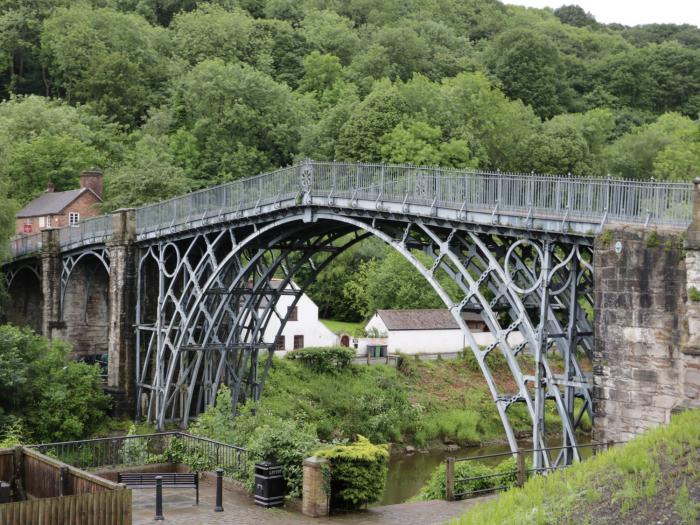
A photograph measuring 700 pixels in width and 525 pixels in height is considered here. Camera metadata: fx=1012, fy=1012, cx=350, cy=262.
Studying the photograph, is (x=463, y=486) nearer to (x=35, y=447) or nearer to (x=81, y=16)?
(x=35, y=447)

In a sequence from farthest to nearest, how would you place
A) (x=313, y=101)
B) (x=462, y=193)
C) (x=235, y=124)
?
(x=313, y=101), (x=235, y=124), (x=462, y=193)

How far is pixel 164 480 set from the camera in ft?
76.3

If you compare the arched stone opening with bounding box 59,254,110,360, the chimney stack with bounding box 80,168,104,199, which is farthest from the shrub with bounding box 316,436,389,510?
the chimney stack with bounding box 80,168,104,199

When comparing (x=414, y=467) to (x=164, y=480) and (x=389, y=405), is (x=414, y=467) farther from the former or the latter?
(x=164, y=480)

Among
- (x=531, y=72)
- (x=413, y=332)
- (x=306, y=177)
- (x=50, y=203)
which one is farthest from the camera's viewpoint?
(x=531, y=72)

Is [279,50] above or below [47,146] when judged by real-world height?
above

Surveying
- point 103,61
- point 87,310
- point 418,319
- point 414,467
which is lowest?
point 414,467

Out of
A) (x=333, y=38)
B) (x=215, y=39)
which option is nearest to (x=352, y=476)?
(x=215, y=39)

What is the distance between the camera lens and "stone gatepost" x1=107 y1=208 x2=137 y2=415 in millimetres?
43812

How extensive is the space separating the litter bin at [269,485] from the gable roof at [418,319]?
4077 centimetres

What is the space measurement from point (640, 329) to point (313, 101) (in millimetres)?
71490

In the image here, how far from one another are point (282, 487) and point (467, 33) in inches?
4723

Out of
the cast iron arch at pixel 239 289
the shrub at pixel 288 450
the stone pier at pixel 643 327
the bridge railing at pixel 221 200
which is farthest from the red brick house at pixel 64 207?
the stone pier at pixel 643 327

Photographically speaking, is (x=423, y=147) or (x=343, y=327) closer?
(x=423, y=147)
